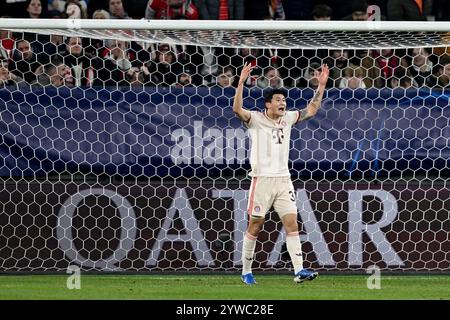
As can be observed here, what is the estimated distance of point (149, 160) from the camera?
1242cm

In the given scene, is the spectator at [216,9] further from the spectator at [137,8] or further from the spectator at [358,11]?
the spectator at [358,11]

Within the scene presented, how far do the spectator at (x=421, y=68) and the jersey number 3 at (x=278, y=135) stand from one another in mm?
2028

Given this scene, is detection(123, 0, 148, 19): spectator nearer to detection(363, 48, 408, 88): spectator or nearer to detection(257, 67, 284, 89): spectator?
detection(257, 67, 284, 89): spectator

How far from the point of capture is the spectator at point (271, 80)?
41.7ft

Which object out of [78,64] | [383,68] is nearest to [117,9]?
[78,64]

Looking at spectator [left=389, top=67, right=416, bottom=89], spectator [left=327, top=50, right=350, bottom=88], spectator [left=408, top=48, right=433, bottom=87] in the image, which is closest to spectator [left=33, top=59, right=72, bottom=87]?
spectator [left=327, top=50, right=350, bottom=88]

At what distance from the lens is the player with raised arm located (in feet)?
37.1

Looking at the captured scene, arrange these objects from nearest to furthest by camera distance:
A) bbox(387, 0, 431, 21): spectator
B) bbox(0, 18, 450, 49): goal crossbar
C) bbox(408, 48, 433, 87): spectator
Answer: bbox(0, 18, 450, 49): goal crossbar → bbox(408, 48, 433, 87): spectator → bbox(387, 0, 431, 21): spectator

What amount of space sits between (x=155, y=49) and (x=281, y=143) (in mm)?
2640

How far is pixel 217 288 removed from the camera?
1111cm

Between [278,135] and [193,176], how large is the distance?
1370 mm

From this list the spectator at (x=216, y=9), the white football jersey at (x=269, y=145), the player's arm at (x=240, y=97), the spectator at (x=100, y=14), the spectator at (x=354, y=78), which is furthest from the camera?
the spectator at (x=216, y=9)

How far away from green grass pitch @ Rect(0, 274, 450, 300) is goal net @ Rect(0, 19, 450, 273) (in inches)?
13.0

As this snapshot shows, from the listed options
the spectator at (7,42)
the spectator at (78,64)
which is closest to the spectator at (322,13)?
the spectator at (78,64)
